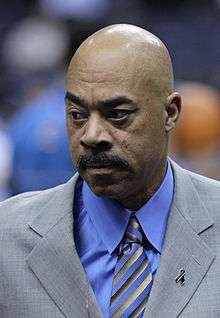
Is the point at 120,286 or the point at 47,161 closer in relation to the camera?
the point at 120,286

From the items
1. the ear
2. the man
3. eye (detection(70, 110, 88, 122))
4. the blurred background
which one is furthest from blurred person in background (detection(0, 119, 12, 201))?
eye (detection(70, 110, 88, 122))

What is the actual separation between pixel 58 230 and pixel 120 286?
12.7 inches

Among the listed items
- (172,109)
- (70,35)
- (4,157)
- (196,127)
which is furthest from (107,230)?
(70,35)

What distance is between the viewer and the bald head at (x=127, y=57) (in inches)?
164

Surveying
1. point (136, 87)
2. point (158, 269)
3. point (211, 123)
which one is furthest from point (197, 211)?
point (211, 123)

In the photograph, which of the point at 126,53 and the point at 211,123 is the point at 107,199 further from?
the point at 211,123

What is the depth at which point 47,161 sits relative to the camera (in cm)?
739

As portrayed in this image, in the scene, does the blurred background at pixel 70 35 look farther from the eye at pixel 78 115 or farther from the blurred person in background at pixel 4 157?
the eye at pixel 78 115

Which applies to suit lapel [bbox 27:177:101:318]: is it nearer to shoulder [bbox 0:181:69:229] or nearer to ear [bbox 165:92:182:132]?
shoulder [bbox 0:181:69:229]

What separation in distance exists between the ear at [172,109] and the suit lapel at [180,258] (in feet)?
1.05

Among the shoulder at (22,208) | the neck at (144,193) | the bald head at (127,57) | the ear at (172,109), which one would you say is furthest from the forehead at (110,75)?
the shoulder at (22,208)

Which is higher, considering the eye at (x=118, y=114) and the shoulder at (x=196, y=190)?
the eye at (x=118, y=114)

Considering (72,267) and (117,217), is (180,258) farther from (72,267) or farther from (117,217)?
(72,267)

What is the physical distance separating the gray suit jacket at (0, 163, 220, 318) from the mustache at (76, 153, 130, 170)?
1.19 feet
